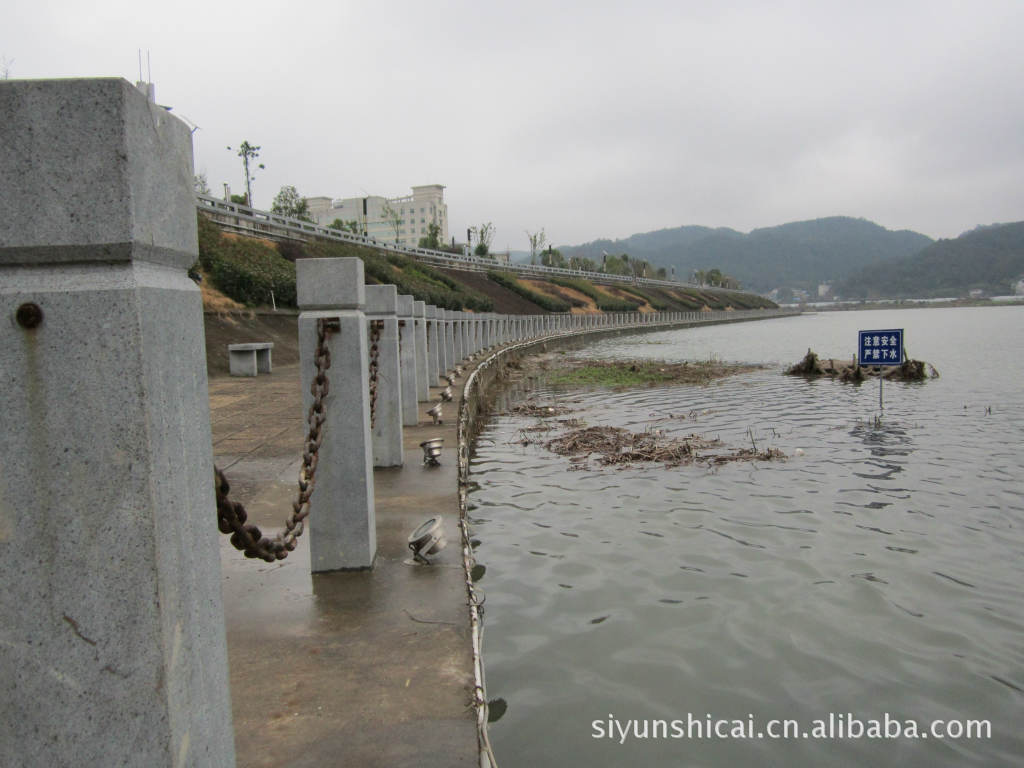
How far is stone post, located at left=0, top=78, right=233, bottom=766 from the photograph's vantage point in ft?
4.60

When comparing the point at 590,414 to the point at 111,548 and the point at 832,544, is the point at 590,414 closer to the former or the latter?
the point at 832,544

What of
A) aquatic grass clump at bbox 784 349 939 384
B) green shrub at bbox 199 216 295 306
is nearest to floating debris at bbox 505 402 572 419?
aquatic grass clump at bbox 784 349 939 384

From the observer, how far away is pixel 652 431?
482 inches

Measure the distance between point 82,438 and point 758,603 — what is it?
4960mm

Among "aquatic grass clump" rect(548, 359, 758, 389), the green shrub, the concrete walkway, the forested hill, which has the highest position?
the forested hill

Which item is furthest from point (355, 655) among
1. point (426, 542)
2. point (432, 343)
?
point (432, 343)

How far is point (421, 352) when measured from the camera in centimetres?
1140

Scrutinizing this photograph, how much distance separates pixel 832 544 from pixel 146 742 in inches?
246

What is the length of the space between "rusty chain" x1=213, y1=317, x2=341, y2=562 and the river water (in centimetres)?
158

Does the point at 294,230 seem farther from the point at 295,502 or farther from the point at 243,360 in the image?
the point at 295,502

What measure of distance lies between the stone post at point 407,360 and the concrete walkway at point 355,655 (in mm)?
3798

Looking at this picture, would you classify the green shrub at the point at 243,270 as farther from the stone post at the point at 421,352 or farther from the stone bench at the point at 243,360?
the stone post at the point at 421,352

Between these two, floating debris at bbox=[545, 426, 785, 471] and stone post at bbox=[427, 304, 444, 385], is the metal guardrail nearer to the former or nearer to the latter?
stone post at bbox=[427, 304, 444, 385]

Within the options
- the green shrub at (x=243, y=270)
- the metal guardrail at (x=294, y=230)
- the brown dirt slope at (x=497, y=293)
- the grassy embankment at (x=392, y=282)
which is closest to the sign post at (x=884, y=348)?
the grassy embankment at (x=392, y=282)
